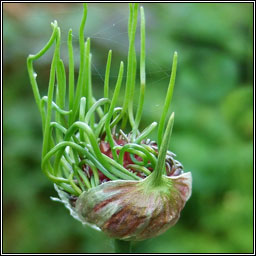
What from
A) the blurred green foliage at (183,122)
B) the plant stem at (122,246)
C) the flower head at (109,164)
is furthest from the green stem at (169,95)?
the blurred green foliage at (183,122)

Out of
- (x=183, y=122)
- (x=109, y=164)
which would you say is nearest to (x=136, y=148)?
(x=109, y=164)

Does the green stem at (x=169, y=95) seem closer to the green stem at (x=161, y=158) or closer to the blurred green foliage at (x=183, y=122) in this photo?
the green stem at (x=161, y=158)

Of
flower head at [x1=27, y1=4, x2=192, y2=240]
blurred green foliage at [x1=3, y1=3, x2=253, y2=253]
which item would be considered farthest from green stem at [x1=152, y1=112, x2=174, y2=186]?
blurred green foliage at [x1=3, y1=3, x2=253, y2=253]

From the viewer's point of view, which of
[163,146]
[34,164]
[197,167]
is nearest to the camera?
[163,146]

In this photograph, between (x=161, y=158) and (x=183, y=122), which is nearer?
(x=161, y=158)

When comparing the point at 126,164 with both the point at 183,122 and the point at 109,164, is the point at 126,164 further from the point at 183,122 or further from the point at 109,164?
the point at 183,122

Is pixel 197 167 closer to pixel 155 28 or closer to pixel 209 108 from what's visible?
pixel 209 108

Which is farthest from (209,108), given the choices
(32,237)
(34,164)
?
(32,237)
